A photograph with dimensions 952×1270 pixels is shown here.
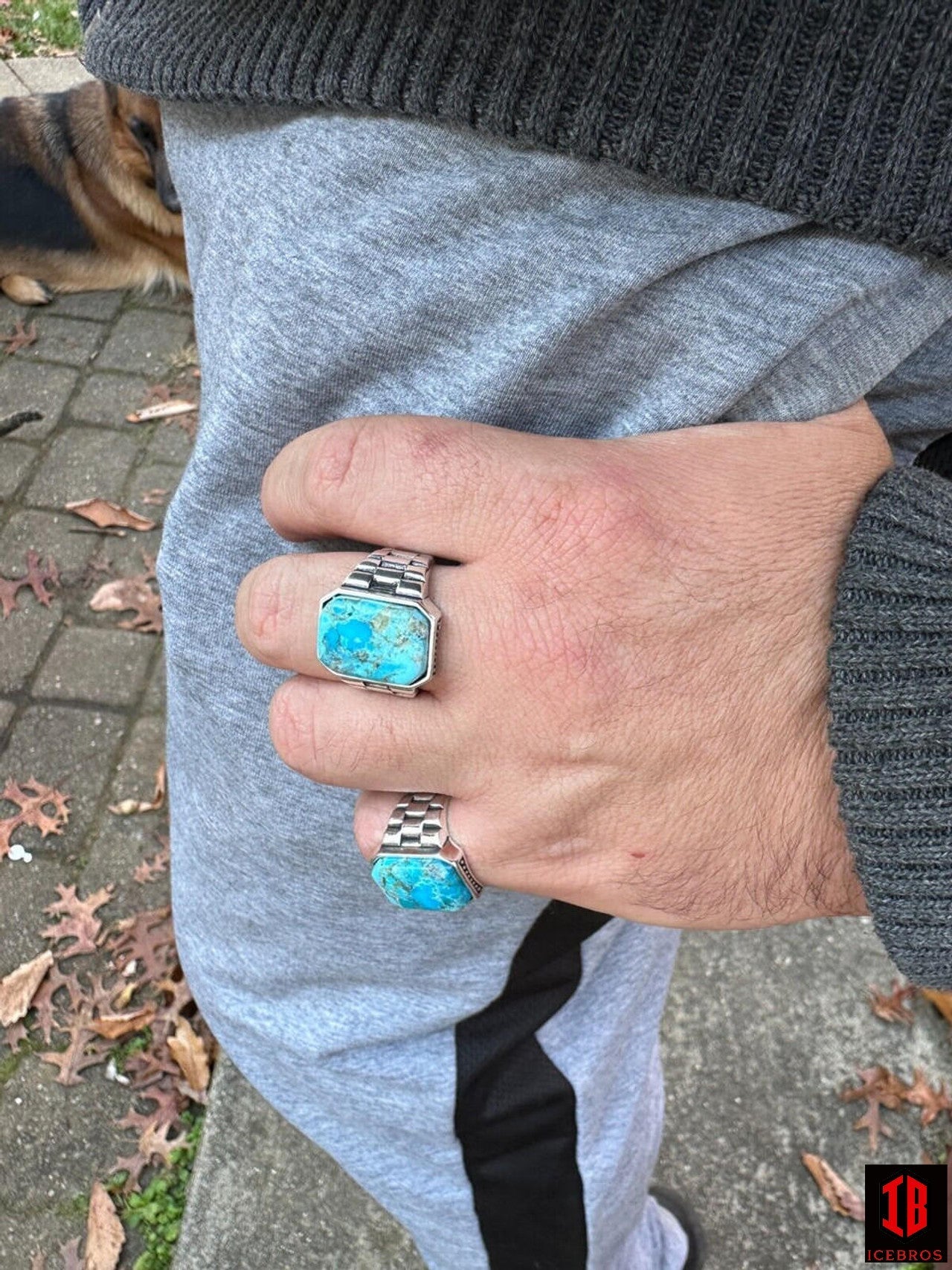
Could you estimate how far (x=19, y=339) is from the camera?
4.70 metres

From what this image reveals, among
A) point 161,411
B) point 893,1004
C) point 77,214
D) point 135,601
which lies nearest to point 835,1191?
point 893,1004

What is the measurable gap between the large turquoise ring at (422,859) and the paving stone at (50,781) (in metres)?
2.28

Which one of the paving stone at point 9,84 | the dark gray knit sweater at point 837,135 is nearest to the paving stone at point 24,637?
the dark gray knit sweater at point 837,135

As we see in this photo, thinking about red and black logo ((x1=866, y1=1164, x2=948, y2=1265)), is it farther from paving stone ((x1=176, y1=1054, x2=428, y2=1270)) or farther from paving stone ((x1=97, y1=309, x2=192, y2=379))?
paving stone ((x1=97, y1=309, x2=192, y2=379))

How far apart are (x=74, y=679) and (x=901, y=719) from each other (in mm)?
3095

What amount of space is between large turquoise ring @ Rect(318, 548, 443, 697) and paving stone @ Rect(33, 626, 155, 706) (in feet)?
8.96

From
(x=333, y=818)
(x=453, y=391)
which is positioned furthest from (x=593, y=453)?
(x=333, y=818)

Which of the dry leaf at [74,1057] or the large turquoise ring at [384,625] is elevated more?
the large turquoise ring at [384,625]

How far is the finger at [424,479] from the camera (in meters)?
0.80

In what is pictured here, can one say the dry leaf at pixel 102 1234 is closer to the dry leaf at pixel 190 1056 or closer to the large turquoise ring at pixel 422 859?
the dry leaf at pixel 190 1056

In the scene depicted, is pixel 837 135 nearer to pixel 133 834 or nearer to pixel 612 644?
pixel 612 644

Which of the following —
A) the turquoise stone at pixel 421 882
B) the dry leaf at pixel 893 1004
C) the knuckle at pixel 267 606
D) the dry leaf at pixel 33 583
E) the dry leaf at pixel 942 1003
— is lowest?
the dry leaf at pixel 33 583

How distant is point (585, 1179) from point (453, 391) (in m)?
0.98

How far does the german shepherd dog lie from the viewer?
499 cm
